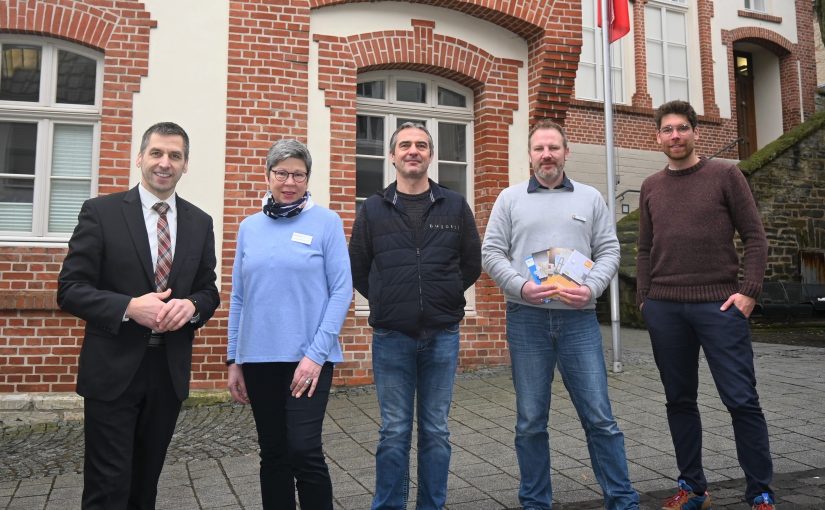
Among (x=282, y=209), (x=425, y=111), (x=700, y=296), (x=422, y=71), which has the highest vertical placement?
(x=422, y=71)

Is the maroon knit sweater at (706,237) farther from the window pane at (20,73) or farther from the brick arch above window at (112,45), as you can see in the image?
the window pane at (20,73)

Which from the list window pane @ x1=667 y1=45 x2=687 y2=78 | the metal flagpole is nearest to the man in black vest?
the metal flagpole

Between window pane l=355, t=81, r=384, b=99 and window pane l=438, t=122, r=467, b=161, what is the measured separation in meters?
0.77

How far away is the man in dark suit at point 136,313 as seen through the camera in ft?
8.38

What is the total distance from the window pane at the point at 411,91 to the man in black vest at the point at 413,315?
4.19m

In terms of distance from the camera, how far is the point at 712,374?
336 centimetres

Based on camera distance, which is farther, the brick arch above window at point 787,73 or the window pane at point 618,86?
the brick arch above window at point 787,73

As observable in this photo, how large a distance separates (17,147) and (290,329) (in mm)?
4912

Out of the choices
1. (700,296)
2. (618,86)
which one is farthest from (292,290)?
(618,86)

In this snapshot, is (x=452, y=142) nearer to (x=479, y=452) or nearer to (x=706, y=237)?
(x=479, y=452)

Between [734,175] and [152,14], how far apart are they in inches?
213

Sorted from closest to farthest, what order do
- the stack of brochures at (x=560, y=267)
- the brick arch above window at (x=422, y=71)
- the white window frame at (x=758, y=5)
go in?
the stack of brochures at (x=560, y=267), the brick arch above window at (x=422, y=71), the white window frame at (x=758, y=5)

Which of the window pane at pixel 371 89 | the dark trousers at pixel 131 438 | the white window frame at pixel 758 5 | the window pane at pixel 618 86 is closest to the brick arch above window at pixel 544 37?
the window pane at pixel 371 89

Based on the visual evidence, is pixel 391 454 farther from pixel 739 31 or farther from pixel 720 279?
pixel 739 31
